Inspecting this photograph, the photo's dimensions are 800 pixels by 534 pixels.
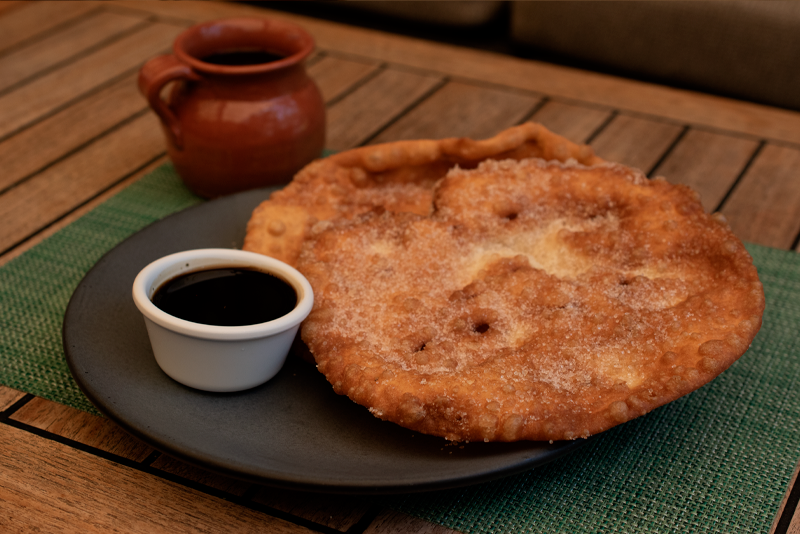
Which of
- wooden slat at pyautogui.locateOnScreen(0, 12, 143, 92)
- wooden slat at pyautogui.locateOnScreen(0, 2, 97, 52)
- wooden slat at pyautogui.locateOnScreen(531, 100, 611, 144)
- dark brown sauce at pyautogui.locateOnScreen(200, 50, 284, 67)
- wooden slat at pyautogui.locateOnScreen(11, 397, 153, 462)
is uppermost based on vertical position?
dark brown sauce at pyautogui.locateOnScreen(200, 50, 284, 67)

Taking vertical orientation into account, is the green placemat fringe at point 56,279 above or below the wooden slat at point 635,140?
above

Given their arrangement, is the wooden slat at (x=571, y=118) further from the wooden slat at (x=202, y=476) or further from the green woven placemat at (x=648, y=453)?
the wooden slat at (x=202, y=476)

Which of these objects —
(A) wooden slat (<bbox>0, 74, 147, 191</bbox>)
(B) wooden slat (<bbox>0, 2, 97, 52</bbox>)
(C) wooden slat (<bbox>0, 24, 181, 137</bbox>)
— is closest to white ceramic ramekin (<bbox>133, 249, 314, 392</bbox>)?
(A) wooden slat (<bbox>0, 74, 147, 191</bbox>)

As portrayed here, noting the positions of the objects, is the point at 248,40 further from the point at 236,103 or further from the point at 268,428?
the point at 268,428

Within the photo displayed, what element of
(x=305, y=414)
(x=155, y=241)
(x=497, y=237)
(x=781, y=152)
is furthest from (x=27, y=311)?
(x=781, y=152)

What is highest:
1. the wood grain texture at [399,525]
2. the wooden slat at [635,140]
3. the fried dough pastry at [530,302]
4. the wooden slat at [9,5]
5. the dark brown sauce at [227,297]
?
the dark brown sauce at [227,297]

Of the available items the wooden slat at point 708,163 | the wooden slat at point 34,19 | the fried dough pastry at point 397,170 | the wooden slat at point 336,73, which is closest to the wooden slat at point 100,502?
the fried dough pastry at point 397,170

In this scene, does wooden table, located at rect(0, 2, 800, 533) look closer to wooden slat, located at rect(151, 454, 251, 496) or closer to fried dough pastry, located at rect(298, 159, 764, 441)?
wooden slat, located at rect(151, 454, 251, 496)
